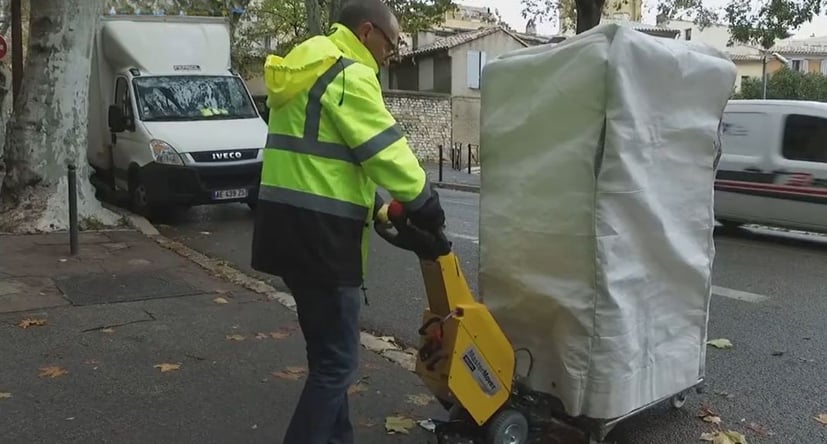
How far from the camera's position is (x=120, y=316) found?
5.91 metres

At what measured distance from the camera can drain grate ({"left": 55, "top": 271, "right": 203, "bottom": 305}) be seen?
21.2ft

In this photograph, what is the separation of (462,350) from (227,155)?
27.4ft

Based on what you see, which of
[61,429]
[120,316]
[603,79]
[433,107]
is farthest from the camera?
[433,107]

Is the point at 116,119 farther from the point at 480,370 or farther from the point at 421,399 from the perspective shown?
the point at 480,370

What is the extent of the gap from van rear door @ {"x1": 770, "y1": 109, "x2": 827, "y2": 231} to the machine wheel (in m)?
7.70

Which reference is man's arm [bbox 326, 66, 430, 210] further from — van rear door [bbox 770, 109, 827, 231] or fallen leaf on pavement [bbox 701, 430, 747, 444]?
van rear door [bbox 770, 109, 827, 231]

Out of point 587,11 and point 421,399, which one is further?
point 587,11

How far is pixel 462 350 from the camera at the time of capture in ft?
10.9

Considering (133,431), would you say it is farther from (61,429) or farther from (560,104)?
(560,104)

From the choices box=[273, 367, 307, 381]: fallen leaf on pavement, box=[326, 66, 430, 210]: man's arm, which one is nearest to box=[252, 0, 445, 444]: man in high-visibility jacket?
box=[326, 66, 430, 210]: man's arm

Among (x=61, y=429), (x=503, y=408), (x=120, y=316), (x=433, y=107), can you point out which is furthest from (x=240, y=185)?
(x=433, y=107)

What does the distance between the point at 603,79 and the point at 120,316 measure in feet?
13.5

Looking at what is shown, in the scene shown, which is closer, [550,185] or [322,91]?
[322,91]

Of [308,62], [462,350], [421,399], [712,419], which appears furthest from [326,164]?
[712,419]
